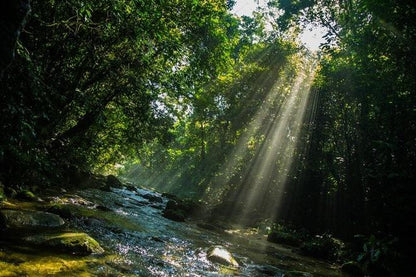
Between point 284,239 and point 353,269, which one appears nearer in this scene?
point 353,269

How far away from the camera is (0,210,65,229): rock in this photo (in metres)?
→ 6.14

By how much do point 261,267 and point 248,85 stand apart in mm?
19789

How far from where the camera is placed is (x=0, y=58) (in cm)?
310

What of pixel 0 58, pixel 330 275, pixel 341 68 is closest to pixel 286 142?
pixel 341 68

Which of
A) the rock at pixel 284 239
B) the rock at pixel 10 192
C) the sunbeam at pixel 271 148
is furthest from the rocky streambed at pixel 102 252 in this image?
the sunbeam at pixel 271 148

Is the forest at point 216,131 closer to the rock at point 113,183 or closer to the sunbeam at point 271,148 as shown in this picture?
the sunbeam at point 271,148

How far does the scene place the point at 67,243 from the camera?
5676 mm

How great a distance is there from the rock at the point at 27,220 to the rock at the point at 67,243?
32.2 inches

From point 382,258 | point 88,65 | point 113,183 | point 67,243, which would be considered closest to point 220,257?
point 67,243

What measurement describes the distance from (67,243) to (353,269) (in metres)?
9.63

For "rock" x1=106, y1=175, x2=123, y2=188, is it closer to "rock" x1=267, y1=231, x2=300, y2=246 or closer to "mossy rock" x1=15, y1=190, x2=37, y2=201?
"rock" x1=267, y1=231, x2=300, y2=246

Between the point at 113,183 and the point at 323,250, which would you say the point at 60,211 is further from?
the point at 113,183

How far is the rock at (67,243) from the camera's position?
5551 mm

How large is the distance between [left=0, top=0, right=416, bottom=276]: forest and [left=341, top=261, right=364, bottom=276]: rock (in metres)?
0.06
